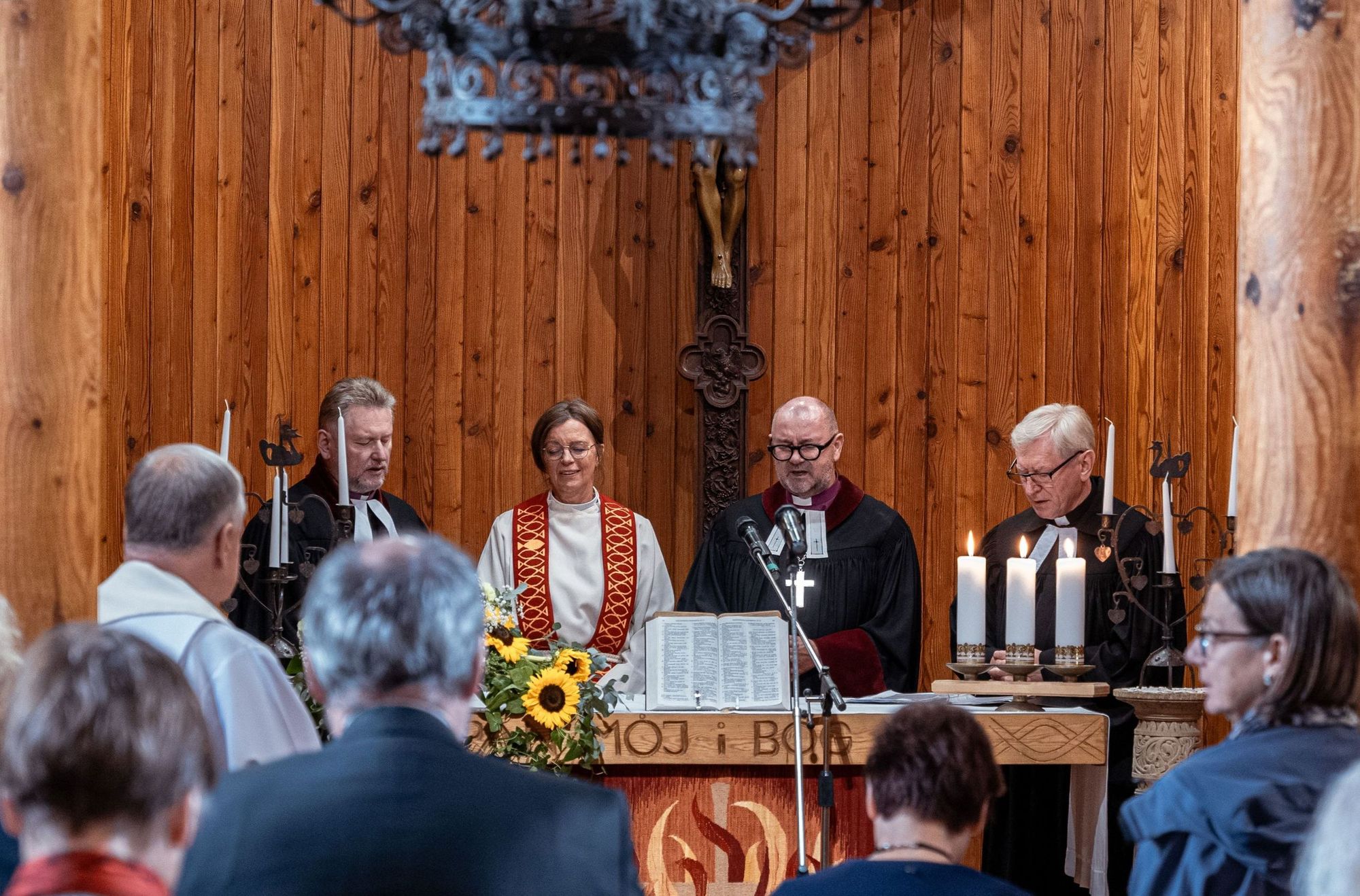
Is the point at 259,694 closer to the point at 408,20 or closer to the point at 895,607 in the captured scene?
the point at 408,20

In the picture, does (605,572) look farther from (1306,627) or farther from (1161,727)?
(1306,627)

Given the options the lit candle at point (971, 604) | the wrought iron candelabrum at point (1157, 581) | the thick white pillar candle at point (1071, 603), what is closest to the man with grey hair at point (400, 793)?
the lit candle at point (971, 604)

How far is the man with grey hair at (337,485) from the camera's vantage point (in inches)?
226

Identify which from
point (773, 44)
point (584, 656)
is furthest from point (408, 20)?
point (584, 656)

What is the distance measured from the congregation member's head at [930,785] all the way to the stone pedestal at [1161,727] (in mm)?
2725

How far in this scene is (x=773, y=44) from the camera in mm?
2758

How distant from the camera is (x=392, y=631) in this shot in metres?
1.98

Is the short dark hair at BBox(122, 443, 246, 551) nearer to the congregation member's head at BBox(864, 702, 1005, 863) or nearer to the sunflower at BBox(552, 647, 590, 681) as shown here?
the congregation member's head at BBox(864, 702, 1005, 863)

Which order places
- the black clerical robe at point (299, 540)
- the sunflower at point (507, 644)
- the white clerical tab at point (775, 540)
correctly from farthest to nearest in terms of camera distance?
1. the white clerical tab at point (775, 540)
2. the black clerical robe at point (299, 540)
3. the sunflower at point (507, 644)

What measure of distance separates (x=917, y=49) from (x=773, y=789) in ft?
11.0

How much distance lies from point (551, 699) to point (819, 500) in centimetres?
189

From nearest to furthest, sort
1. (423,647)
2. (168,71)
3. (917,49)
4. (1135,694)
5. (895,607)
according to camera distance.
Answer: (423,647), (1135,694), (895,607), (168,71), (917,49)

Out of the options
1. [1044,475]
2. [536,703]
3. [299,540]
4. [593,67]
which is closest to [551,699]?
[536,703]

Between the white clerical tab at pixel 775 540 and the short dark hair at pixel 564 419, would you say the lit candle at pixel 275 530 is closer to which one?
the short dark hair at pixel 564 419
